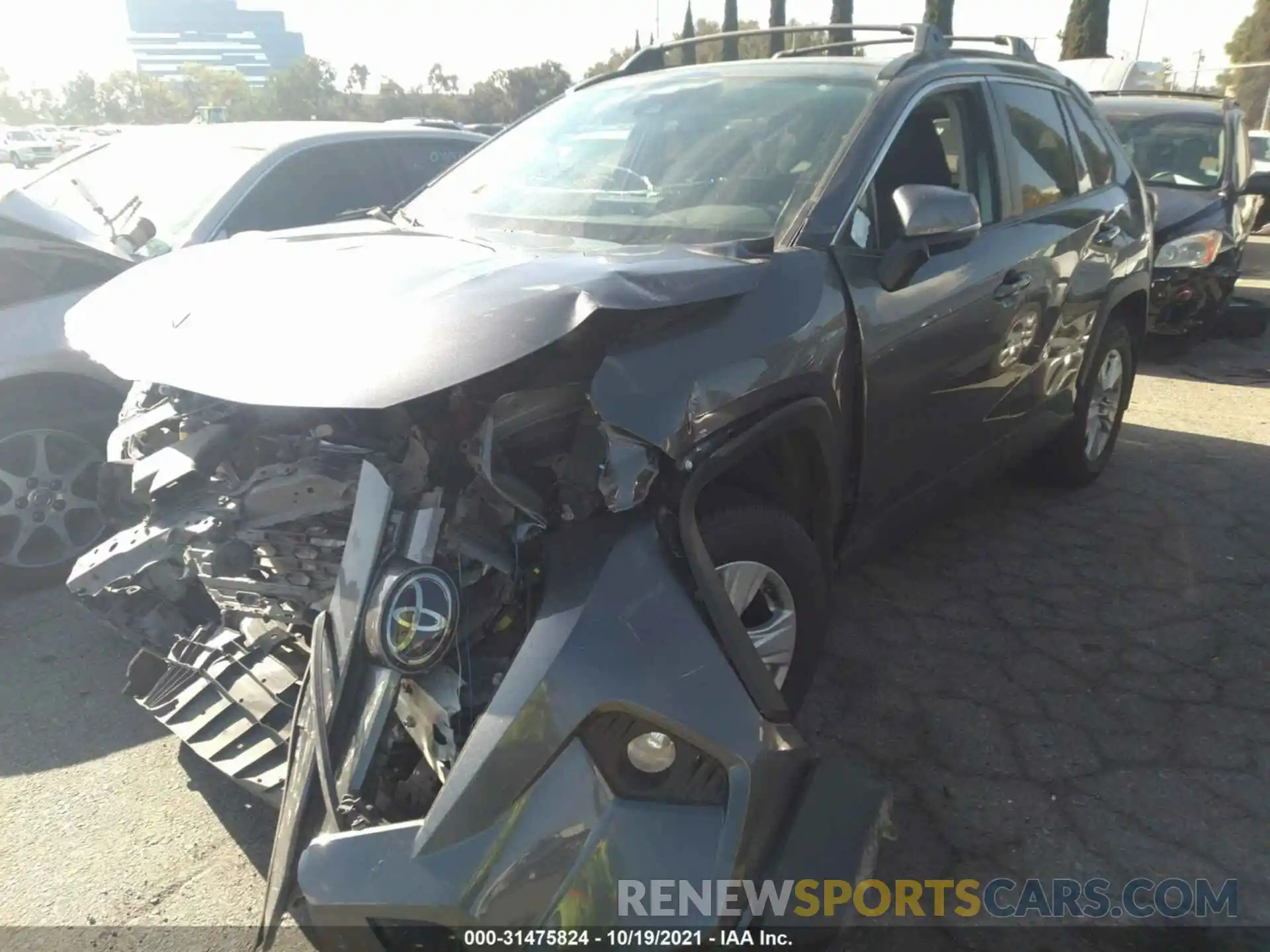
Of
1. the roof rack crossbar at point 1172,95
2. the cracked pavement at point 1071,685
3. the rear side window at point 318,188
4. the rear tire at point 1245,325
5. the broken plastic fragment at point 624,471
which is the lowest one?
the rear tire at point 1245,325

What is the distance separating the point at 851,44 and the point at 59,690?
3.80m

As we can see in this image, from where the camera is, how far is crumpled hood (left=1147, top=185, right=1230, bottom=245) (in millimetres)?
7703

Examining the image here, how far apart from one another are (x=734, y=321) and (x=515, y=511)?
0.72 meters

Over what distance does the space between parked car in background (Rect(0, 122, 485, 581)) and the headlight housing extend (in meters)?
5.32

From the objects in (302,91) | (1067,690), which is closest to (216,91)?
(302,91)

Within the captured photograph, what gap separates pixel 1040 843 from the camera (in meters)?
2.62

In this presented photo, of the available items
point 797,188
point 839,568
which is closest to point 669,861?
point 839,568

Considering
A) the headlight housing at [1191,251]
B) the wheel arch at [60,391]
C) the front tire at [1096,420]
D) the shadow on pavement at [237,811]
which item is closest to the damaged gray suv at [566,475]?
the shadow on pavement at [237,811]

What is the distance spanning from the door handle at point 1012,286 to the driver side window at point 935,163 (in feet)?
0.72

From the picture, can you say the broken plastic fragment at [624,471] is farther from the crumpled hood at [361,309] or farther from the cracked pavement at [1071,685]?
the cracked pavement at [1071,685]

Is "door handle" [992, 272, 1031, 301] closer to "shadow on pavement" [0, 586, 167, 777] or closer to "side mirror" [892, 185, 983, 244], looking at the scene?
"side mirror" [892, 185, 983, 244]

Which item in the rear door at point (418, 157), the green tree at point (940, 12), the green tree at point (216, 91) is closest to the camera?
the rear door at point (418, 157)

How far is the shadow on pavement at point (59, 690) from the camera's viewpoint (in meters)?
3.02

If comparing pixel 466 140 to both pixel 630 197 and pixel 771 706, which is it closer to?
pixel 630 197
